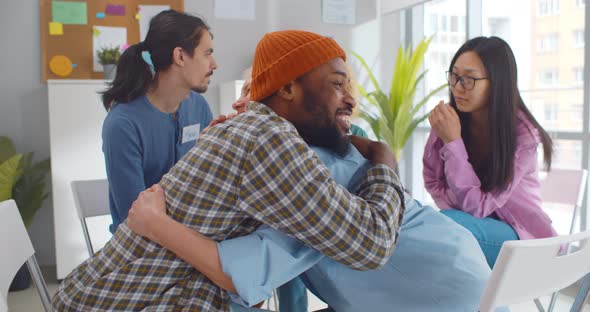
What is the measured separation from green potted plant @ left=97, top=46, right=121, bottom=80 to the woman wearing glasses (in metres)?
2.40

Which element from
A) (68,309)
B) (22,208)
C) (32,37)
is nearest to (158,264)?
(68,309)

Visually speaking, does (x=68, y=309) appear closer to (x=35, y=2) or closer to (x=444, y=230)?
(x=444, y=230)

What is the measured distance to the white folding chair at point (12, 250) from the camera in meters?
1.25

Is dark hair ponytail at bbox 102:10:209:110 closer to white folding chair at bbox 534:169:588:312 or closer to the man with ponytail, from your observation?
the man with ponytail

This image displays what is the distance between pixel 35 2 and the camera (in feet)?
12.1

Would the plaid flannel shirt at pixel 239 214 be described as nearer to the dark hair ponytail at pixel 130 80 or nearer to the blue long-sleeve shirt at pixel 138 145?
the blue long-sleeve shirt at pixel 138 145

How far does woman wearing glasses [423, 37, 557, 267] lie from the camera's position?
1.83 m

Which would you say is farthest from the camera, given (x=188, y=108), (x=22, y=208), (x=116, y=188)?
(x=22, y=208)

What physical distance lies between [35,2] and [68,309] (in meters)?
3.21

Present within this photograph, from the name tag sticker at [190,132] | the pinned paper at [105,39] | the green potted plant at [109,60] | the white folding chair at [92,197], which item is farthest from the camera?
the pinned paper at [105,39]

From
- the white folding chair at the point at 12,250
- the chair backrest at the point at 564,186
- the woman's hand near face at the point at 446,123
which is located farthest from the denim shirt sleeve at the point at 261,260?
the chair backrest at the point at 564,186

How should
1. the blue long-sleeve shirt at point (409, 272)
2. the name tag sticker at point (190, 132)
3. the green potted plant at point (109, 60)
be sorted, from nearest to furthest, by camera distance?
the blue long-sleeve shirt at point (409, 272)
the name tag sticker at point (190, 132)
the green potted plant at point (109, 60)

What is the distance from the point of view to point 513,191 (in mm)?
1915

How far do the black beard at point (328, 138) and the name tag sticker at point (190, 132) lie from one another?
1110 mm
